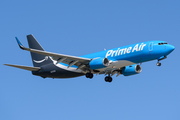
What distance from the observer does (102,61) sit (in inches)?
1599

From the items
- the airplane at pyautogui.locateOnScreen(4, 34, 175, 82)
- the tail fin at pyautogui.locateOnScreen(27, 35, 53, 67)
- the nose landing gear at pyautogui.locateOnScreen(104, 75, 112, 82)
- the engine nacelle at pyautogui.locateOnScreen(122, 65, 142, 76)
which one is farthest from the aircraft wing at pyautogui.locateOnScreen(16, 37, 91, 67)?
the engine nacelle at pyautogui.locateOnScreen(122, 65, 142, 76)

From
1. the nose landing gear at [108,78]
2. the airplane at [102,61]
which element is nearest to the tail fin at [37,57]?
the airplane at [102,61]

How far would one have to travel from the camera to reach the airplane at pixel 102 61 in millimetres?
39344

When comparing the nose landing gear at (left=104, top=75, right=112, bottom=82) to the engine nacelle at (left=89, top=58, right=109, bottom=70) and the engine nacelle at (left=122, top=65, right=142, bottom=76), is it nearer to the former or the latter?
the engine nacelle at (left=122, top=65, right=142, bottom=76)

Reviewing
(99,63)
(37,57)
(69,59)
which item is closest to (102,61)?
(99,63)

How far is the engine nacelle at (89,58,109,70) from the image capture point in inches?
1597

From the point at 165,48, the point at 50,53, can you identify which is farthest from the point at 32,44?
the point at 165,48

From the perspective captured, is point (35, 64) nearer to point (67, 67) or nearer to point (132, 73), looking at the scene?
point (67, 67)

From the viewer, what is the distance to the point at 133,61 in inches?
1590

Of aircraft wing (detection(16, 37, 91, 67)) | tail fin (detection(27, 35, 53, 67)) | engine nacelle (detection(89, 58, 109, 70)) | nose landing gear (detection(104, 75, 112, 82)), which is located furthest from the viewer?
tail fin (detection(27, 35, 53, 67))

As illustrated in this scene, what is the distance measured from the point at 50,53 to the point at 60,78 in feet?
29.1

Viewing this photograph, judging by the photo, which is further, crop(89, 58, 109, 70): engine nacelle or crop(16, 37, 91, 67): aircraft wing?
crop(89, 58, 109, 70): engine nacelle

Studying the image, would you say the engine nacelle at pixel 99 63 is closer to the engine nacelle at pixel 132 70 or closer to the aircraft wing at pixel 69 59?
A: the aircraft wing at pixel 69 59

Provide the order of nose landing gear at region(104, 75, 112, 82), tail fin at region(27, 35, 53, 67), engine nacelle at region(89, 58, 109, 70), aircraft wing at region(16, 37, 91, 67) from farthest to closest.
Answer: tail fin at region(27, 35, 53, 67)
nose landing gear at region(104, 75, 112, 82)
engine nacelle at region(89, 58, 109, 70)
aircraft wing at region(16, 37, 91, 67)
